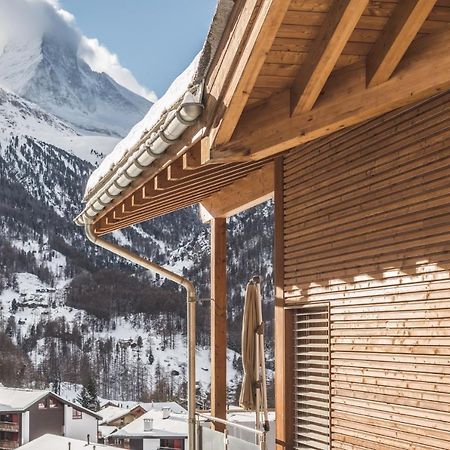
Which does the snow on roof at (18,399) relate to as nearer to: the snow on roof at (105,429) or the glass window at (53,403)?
the glass window at (53,403)

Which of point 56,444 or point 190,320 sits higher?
point 190,320

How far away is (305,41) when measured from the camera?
3900mm

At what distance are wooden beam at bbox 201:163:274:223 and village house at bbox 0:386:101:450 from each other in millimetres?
38754

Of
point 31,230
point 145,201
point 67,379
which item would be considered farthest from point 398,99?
point 31,230

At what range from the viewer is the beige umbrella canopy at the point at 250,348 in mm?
6945

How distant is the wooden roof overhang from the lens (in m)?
3.59

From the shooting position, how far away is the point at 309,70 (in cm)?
398

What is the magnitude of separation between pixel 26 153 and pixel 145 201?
14700cm

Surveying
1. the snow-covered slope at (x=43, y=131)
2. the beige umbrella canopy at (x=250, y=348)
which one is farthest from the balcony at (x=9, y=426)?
the snow-covered slope at (x=43, y=131)

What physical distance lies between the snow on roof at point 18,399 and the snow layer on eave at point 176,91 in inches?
1635

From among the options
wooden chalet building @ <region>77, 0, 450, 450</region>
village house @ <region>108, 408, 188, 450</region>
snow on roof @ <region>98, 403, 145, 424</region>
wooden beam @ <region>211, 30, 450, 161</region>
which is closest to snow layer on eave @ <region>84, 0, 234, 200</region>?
wooden chalet building @ <region>77, 0, 450, 450</region>

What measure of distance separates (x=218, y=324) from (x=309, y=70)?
16.9 ft

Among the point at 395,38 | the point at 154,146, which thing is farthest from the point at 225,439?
the point at 395,38

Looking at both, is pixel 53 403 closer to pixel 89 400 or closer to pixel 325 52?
pixel 89 400
